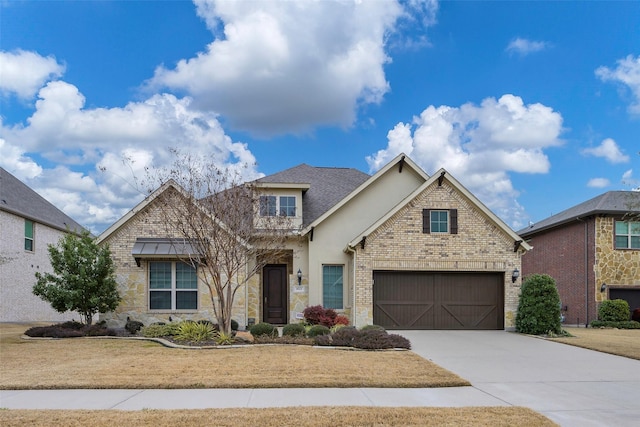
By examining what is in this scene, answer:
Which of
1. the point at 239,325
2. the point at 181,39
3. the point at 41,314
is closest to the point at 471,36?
the point at 181,39

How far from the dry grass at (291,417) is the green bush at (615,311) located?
18.4m

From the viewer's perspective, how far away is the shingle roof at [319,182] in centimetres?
2141

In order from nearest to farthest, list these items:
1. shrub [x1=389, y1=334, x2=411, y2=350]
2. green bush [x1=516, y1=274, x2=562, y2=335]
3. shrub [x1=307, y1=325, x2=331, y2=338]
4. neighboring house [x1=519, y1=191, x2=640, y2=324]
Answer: shrub [x1=389, y1=334, x2=411, y2=350] → shrub [x1=307, y1=325, x2=331, y2=338] → green bush [x1=516, y1=274, x2=562, y2=335] → neighboring house [x1=519, y1=191, x2=640, y2=324]

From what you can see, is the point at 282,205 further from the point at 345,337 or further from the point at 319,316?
the point at 345,337

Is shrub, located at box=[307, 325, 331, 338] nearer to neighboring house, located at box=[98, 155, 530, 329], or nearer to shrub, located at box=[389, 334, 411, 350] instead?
shrub, located at box=[389, 334, 411, 350]

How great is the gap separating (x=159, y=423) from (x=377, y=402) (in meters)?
3.16

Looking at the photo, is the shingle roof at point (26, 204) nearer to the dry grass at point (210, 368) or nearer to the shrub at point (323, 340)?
the dry grass at point (210, 368)

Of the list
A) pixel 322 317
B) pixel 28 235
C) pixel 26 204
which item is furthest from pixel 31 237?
pixel 322 317

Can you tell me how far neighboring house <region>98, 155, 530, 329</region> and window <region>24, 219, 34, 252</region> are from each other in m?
9.78

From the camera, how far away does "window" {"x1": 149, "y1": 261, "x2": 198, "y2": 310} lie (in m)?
17.9

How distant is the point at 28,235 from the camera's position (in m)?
25.1

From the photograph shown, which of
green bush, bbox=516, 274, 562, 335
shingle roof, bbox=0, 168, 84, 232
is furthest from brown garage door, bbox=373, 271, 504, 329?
shingle roof, bbox=0, 168, 84, 232

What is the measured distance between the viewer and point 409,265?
18.3 meters

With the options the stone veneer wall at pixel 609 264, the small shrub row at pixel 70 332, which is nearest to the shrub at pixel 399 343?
the small shrub row at pixel 70 332
